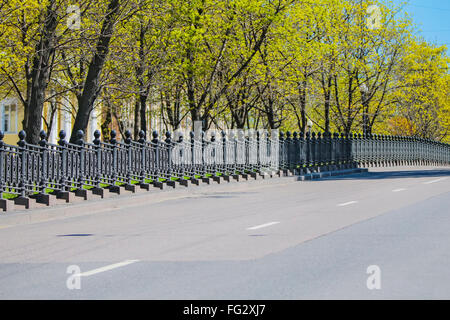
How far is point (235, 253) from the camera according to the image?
378 inches

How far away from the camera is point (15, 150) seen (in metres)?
16.9

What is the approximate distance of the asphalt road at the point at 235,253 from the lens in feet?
23.5

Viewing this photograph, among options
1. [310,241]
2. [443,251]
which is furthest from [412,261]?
[310,241]

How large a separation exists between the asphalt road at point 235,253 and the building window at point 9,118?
43736mm

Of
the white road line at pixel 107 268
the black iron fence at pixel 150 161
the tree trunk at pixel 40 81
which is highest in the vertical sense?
the tree trunk at pixel 40 81

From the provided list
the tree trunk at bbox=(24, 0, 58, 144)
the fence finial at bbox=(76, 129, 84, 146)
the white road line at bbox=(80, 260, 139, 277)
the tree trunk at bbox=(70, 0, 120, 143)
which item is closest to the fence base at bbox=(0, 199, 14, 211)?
the fence finial at bbox=(76, 129, 84, 146)

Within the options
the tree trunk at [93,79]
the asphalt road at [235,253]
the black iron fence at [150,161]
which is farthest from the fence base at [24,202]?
the tree trunk at [93,79]

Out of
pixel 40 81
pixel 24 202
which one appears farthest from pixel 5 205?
pixel 40 81

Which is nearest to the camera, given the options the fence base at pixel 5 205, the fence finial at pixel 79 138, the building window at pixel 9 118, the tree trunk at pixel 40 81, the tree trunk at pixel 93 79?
the fence base at pixel 5 205

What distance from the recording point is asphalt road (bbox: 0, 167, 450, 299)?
716 cm

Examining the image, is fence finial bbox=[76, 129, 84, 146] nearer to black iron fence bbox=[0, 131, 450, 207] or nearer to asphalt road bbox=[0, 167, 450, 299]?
black iron fence bbox=[0, 131, 450, 207]

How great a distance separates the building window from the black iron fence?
86.9 feet

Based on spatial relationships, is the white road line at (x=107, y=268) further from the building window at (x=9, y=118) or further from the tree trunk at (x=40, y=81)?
the building window at (x=9, y=118)
